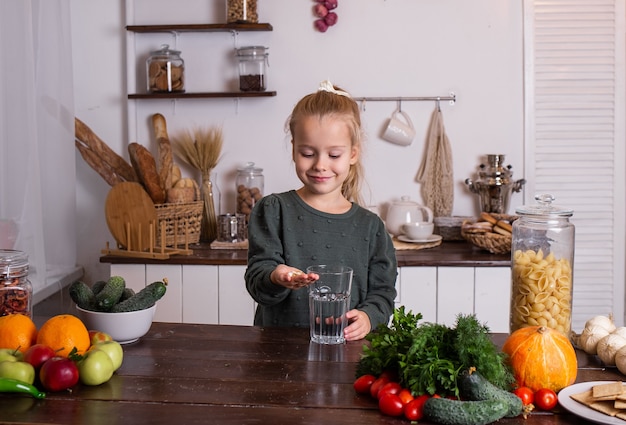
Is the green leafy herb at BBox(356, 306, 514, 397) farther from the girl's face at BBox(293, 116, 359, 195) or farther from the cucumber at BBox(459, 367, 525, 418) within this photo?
the girl's face at BBox(293, 116, 359, 195)

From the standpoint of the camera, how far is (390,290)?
2.03 m

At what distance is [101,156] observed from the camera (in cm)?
323

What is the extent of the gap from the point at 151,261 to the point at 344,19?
1.27 metres

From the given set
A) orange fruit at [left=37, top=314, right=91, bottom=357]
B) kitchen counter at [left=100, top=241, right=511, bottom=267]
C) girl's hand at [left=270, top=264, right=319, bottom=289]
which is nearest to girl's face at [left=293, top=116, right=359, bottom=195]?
girl's hand at [left=270, top=264, right=319, bottom=289]

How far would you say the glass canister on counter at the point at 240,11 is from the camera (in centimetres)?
321

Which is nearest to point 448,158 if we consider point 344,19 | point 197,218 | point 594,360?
point 344,19

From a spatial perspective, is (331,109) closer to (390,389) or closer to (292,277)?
(292,277)

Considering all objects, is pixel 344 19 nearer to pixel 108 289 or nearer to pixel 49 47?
pixel 49 47

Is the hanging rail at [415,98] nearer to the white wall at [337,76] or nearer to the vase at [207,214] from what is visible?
the white wall at [337,76]

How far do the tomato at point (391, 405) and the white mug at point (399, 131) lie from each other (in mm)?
2148

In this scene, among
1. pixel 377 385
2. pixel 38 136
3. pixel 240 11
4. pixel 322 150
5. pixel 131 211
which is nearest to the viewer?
pixel 377 385

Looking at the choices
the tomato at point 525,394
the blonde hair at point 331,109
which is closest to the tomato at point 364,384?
the tomato at point 525,394

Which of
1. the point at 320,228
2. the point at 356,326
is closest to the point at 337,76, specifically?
the point at 320,228

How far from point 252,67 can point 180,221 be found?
69 cm
